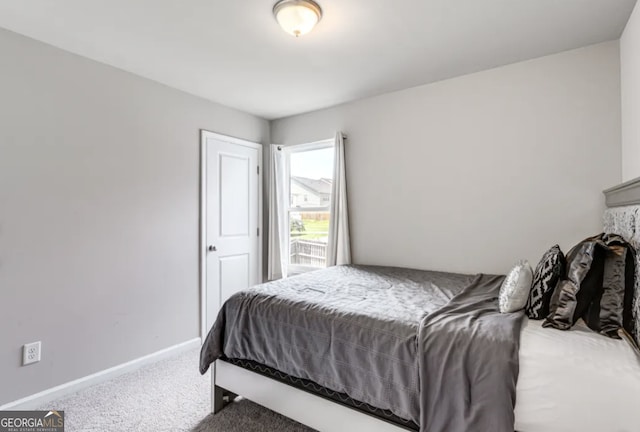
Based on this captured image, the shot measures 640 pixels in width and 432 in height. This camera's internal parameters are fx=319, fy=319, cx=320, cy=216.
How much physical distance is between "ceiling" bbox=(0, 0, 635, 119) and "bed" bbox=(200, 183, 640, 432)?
121 cm

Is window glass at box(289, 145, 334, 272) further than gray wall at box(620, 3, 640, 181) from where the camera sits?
Yes

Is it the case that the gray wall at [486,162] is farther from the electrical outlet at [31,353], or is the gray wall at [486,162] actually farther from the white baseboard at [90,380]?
the electrical outlet at [31,353]

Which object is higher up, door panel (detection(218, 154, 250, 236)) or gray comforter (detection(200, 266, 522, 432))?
door panel (detection(218, 154, 250, 236))

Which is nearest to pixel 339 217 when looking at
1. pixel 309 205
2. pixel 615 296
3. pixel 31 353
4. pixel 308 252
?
pixel 309 205

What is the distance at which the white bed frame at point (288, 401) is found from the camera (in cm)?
152

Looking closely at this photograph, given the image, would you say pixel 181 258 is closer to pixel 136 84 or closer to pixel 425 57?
pixel 136 84

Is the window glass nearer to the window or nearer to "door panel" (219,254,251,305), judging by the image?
the window

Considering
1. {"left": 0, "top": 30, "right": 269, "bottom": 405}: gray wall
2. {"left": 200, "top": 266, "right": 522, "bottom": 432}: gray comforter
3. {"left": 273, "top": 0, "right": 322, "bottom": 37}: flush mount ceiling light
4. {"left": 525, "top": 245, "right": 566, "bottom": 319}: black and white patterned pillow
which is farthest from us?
{"left": 0, "top": 30, "right": 269, "bottom": 405}: gray wall

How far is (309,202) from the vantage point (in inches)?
150

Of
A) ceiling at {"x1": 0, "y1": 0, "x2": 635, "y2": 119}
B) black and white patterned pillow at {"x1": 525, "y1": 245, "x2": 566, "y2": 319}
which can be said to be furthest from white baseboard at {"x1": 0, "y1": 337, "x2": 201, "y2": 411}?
black and white patterned pillow at {"x1": 525, "y1": 245, "x2": 566, "y2": 319}

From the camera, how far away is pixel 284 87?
2.93 metres

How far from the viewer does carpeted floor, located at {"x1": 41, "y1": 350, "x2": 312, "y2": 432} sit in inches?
73.9

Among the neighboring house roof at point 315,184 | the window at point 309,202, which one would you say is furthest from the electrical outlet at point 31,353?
the neighboring house roof at point 315,184

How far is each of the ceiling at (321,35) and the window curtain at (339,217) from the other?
761mm
